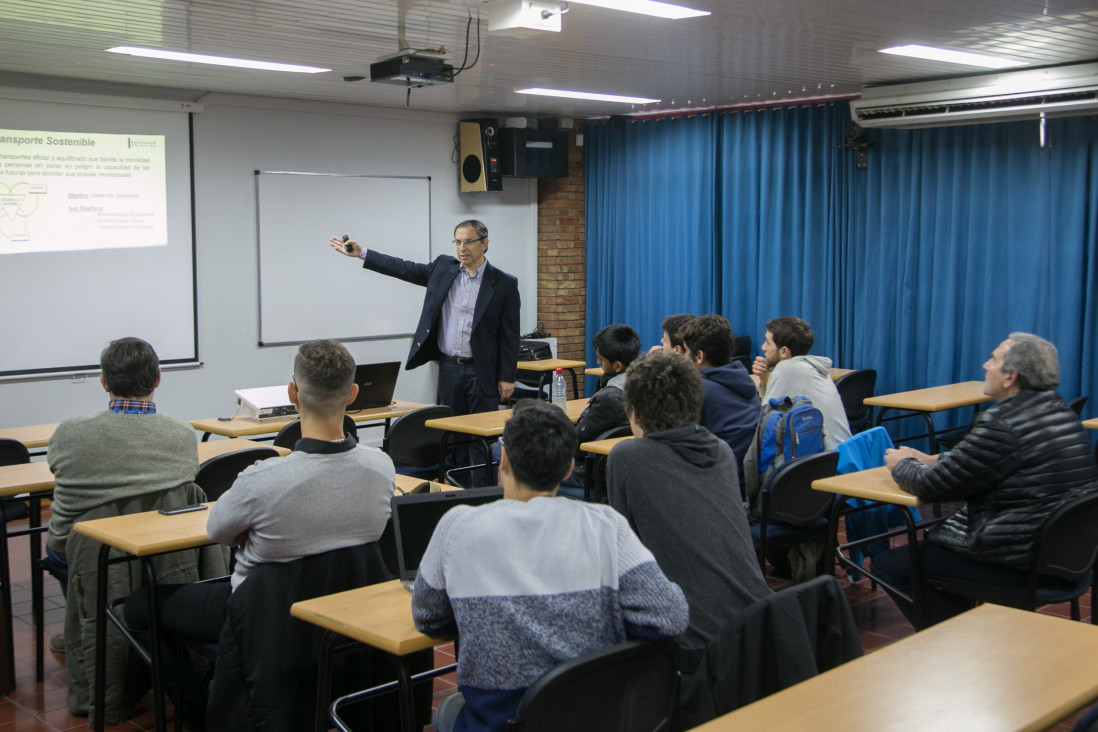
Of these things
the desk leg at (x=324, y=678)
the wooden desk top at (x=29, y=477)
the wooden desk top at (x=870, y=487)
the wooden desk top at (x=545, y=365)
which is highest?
the wooden desk top at (x=545, y=365)

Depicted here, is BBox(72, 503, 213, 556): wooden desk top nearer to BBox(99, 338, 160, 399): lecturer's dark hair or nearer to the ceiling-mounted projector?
BBox(99, 338, 160, 399): lecturer's dark hair

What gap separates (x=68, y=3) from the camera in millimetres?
4371

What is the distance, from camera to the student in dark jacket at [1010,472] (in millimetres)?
3330

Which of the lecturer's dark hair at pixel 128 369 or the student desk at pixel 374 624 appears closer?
the student desk at pixel 374 624

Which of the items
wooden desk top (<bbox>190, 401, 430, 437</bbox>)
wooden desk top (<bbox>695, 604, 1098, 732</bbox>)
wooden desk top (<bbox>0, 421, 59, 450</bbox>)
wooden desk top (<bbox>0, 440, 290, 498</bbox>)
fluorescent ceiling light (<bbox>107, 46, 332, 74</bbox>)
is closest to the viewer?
wooden desk top (<bbox>695, 604, 1098, 732</bbox>)

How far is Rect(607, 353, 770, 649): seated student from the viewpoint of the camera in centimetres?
248

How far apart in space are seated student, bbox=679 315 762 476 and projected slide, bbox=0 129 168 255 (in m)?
4.43

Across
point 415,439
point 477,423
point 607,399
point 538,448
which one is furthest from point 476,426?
point 538,448

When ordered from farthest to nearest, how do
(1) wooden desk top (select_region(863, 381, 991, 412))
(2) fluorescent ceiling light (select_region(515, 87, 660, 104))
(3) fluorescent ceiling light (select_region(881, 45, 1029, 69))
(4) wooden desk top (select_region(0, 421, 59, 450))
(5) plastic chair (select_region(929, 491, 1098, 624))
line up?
(2) fluorescent ceiling light (select_region(515, 87, 660, 104))
(1) wooden desk top (select_region(863, 381, 991, 412))
(3) fluorescent ceiling light (select_region(881, 45, 1029, 69))
(4) wooden desk top (select_region(0, 421, 59, 450))
(5) plastic chair (select_region(929, 491, 1098, 624))

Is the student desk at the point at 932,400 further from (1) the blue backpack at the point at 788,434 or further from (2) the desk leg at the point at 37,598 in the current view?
(2) the desk leg at the point at 37,598

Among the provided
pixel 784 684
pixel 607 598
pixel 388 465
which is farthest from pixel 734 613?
pixel 388 465

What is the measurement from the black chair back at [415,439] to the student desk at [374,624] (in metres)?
2.57

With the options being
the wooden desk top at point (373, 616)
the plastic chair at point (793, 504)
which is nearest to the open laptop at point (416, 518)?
the wooden desk top at point (373, 616)

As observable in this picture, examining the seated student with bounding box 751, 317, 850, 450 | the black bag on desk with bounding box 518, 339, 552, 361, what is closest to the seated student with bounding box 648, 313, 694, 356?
the seated student with bounding box 751, 317, 850, 450
